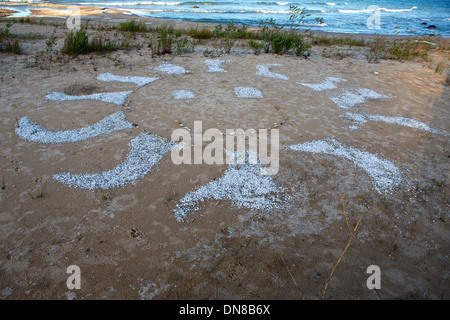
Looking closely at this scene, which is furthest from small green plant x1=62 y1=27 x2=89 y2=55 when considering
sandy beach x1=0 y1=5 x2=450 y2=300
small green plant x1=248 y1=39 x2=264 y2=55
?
small green plant x1=248 y1=39 x2=264 y2=55

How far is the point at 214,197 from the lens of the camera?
3219 millimetres

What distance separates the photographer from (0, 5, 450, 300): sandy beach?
2324 mm

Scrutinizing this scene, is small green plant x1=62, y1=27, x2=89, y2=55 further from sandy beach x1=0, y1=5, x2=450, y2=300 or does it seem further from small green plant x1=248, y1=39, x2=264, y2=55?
small green plant x1=248, y1=39, x2=264, y2=55

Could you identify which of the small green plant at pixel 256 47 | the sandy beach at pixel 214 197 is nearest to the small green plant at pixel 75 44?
the sandy beach at pixel 214 197

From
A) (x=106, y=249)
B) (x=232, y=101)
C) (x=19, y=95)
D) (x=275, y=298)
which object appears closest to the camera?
(x=275, y=298)

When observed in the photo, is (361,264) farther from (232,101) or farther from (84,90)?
(84,90)

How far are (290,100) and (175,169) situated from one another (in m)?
3.67

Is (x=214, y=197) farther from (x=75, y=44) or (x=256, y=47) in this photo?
(x=256, y=47)

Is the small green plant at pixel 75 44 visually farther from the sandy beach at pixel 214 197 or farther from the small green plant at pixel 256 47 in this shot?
the small green plant at pixel 256 47

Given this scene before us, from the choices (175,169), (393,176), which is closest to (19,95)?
(175,169)

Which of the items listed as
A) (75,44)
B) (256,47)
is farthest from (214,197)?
(256,47)
